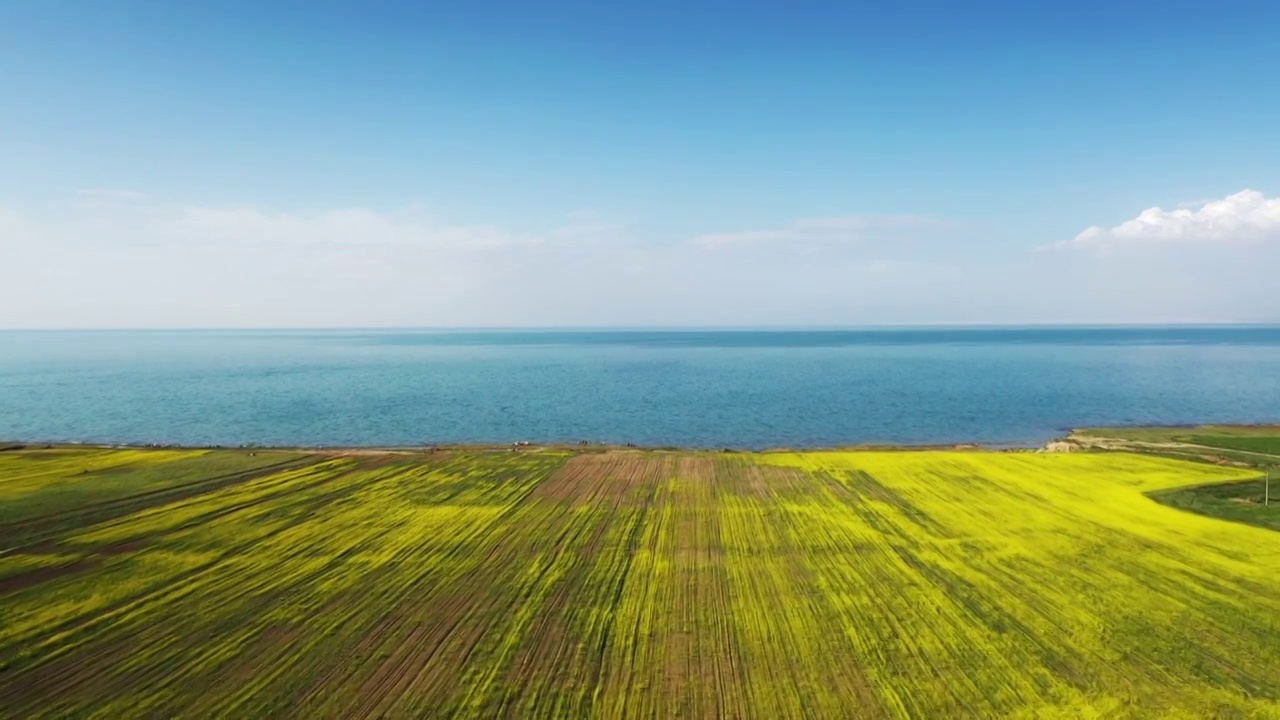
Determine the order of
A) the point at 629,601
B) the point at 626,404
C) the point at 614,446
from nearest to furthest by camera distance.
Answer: the point at 629,601 < the point at 614,446 < the point at 626,404

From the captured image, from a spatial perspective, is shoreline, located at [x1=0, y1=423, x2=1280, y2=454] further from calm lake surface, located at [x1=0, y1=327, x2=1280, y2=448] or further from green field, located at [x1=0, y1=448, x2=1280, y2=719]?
green field, located at [x1=0, y1=448, x2=1280, y2=719]

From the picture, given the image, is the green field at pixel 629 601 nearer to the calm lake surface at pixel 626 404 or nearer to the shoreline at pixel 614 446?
the shoreline at pixel 614 446

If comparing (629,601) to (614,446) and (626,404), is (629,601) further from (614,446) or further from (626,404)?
(626,404)

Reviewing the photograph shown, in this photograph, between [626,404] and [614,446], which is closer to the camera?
[614,446]

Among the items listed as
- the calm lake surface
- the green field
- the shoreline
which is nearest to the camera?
the green field

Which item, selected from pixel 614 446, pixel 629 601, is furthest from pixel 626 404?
pixel 629 601

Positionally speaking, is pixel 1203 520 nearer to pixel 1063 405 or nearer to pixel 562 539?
pixel 562 539

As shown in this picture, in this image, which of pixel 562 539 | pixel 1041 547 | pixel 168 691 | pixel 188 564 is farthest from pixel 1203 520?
pixel 188 564

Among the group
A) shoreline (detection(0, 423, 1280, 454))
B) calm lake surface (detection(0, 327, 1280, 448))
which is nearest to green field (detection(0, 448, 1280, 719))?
shoreline (detection(0, 423, 1280, 454))
